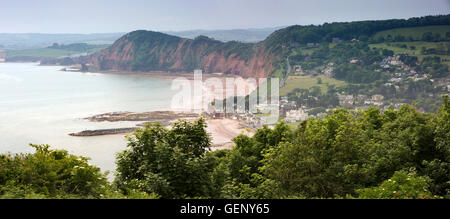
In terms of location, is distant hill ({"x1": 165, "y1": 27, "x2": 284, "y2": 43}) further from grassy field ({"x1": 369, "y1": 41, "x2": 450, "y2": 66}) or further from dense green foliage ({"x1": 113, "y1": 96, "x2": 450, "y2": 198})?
dense green foliage ({"x1": 113, "y1": 96, "x2": 450, "y2": 198})

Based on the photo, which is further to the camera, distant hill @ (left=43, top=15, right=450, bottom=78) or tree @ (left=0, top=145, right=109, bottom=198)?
distant hill @ (left=43, top=15, right=450, bottom=78)

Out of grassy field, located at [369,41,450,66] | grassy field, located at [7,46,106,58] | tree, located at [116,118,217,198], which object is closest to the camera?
tree, located at [116,118,217,198]

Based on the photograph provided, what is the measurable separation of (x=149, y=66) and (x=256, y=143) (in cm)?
9072

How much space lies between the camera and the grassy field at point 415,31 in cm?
6925

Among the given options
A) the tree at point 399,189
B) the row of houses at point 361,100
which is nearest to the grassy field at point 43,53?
the row of houses at point 361,100

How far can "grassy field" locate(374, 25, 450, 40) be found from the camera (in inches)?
2726

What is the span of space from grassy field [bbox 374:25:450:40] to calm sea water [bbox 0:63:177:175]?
1781 inches

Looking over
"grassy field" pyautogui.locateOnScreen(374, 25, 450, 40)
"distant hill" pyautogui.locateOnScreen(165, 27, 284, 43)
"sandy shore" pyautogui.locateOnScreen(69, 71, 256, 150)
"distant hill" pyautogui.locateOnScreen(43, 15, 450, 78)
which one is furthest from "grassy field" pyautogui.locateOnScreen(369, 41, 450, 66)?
"distant hill" pyautogui.locateOnScreen(165, 27, 284, 43)

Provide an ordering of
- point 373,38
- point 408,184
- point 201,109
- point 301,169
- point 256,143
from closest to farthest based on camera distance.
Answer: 1. point 408,184
2. point 301,169
3. point 256,143
4. point 201,109
5. point 373,38

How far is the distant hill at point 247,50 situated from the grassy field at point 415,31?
58 centimetres

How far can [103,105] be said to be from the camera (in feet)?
178
